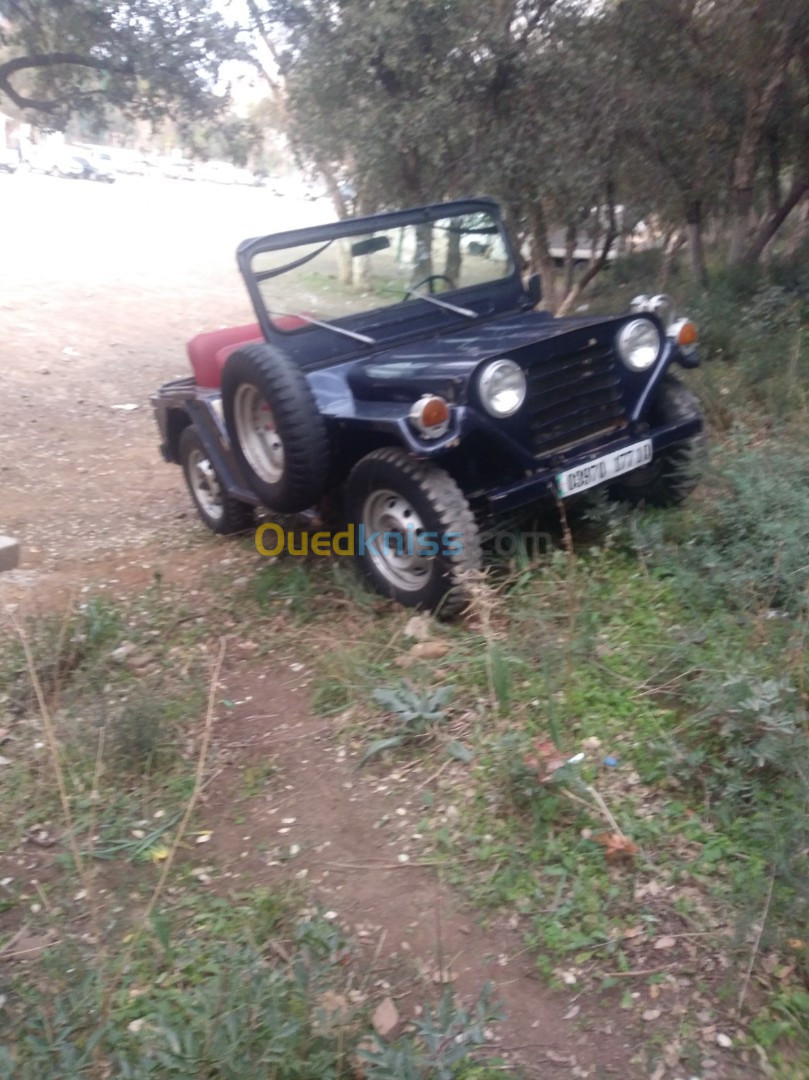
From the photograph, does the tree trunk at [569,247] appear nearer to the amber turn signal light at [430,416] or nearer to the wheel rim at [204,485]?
the wheel rim at [204,485]

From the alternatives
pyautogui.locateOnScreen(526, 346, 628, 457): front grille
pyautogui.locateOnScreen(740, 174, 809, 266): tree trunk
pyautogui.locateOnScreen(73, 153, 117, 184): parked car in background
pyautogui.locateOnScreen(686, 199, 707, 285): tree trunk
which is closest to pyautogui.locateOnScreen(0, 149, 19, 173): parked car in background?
pyautogui.locateOnScreen(73, 153, 117, 184): parked car in background

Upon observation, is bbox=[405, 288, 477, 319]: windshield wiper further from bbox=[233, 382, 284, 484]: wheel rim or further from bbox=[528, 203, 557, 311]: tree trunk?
bbox=[528, 203, 557, 311]: tree trunk

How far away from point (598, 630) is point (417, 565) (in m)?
0.86

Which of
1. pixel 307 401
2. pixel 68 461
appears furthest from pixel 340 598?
pixel 68 461

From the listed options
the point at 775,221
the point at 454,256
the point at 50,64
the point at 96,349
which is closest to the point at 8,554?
the point at 454,256

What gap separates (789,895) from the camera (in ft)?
8.51

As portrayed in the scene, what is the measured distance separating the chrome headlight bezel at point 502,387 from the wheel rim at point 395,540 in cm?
55

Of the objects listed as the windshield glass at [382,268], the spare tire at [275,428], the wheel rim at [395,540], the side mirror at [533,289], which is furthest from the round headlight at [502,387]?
the side mirror at [533,289]

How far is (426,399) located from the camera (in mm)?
3908

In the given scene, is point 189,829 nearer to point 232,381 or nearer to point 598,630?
point 598,630

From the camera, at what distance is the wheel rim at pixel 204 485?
5.87 meters

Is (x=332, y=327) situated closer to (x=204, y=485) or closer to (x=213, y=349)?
(x=213, y=349)

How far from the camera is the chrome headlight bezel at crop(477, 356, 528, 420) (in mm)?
4035

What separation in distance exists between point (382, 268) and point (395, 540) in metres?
1.81
